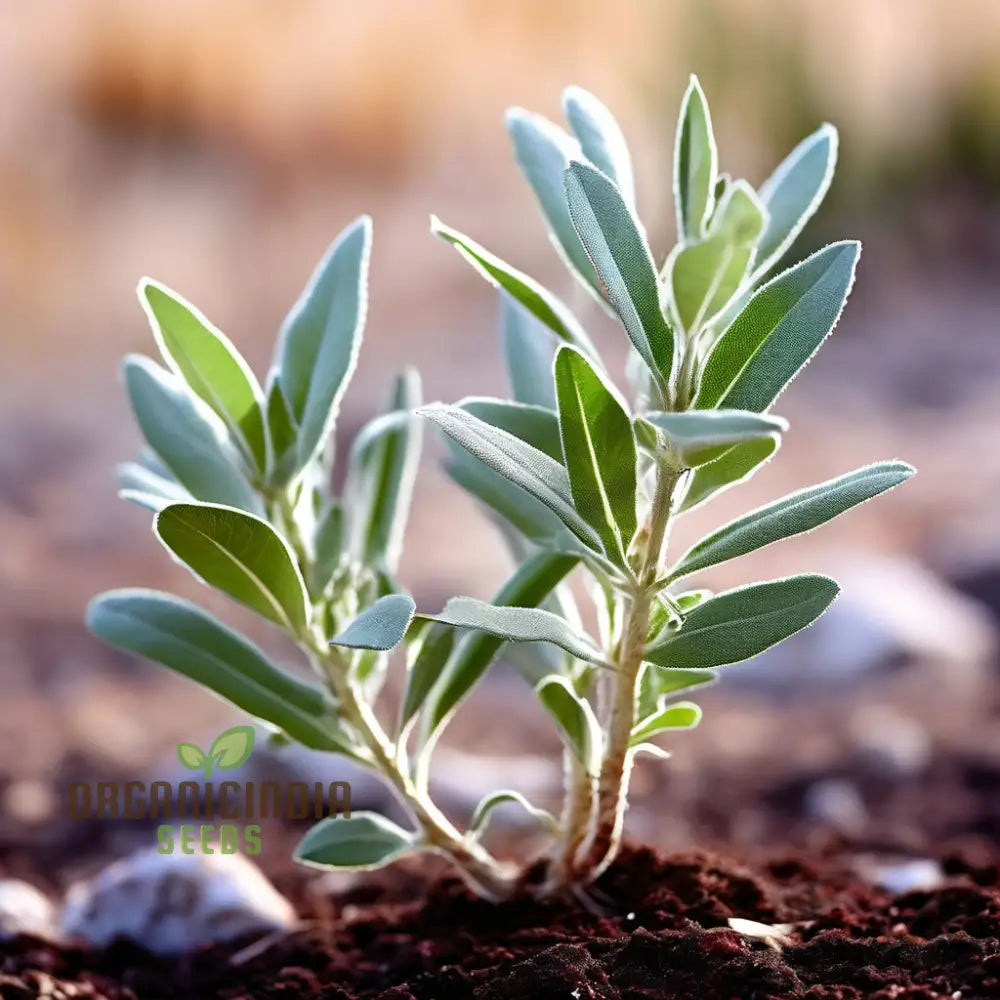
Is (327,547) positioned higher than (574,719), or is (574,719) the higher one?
(327,547)

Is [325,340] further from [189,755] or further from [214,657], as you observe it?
[189,755]

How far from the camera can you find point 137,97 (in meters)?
4.44

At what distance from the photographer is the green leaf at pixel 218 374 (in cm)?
91

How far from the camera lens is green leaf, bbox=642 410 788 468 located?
0.64 m

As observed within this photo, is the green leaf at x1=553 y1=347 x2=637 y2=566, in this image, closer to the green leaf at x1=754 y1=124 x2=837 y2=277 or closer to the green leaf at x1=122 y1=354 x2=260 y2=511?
the green leaf at x1=754 y1=124 x2=837 y2=277

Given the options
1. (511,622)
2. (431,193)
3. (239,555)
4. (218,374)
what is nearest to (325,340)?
A: (218,374)

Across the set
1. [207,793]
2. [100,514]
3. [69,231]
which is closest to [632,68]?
[69,231]

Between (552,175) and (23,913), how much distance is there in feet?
2.70

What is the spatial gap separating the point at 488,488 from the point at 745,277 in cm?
26

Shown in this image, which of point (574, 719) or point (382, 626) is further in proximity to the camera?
point (574, 719)

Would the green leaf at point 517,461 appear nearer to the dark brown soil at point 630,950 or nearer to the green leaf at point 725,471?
the green leaf at point 725,471

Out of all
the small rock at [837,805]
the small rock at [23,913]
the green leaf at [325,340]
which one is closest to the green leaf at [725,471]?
the green leaf at [325,340]

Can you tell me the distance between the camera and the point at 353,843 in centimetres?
96

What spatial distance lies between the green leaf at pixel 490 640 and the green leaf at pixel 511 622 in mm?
116
